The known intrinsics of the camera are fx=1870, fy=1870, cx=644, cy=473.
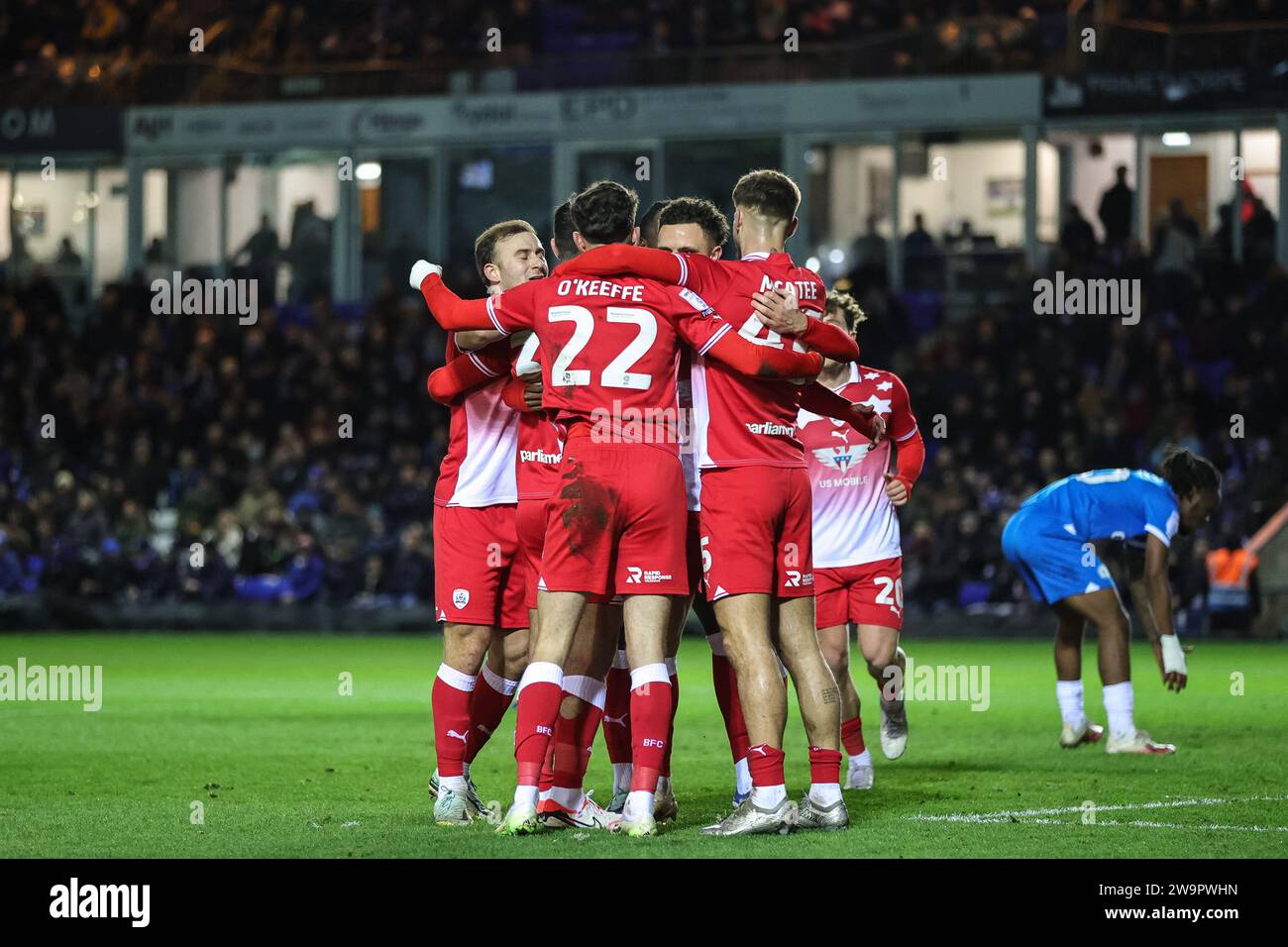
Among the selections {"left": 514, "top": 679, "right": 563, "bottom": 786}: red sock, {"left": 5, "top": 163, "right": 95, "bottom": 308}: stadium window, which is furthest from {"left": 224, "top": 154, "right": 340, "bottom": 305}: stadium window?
{"left": 514, "top": 679, "right": 563, "bottom": 786}: red sock

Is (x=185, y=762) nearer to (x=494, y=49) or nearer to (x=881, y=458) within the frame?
(x=881, y=458)

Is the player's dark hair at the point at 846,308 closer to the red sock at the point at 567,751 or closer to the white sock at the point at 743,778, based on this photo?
the white sock at the point at 743,778

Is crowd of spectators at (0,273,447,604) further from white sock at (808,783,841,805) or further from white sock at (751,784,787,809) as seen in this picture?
white sock at (751,784,787,809)

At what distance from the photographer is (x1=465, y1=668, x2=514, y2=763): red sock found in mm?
8881

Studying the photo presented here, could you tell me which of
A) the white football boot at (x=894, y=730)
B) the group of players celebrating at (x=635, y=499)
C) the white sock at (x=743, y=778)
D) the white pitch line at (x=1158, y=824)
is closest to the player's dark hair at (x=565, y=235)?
the group of players celebrating at (x=635, y=499)

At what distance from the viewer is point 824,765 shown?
25.8 feet

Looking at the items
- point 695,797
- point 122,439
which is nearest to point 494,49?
point 122,439

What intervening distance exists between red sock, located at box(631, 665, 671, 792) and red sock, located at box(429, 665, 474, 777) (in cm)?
109

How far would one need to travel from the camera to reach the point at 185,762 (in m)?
10.7

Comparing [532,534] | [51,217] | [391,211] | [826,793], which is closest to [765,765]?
[826,793]

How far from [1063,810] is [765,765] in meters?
1.66
